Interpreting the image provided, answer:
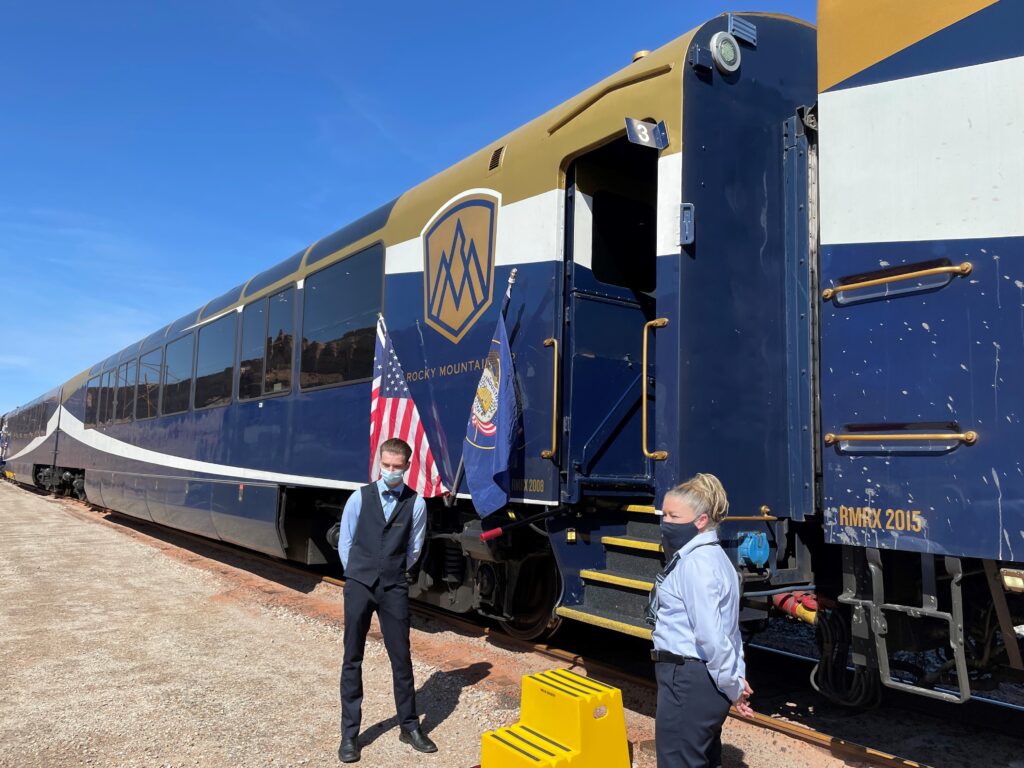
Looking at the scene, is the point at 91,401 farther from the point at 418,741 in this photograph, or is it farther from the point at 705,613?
the point at 705,613

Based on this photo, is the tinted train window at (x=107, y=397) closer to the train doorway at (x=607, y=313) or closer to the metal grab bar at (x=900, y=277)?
the train doorway at (x=607, y=313)

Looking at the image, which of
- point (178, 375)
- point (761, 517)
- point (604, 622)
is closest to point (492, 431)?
point (604, 622)

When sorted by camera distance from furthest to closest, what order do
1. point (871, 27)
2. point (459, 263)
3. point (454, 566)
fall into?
point (454, 566) < point (459, 263) < point (871, 27)

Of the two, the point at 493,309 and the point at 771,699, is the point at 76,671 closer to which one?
the point at 493,309

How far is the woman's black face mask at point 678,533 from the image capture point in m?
2.76

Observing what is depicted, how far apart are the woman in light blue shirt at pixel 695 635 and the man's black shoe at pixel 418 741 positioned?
1.60 m

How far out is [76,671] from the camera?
17.8ft

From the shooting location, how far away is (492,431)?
493 centimetres

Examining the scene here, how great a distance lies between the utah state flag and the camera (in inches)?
189

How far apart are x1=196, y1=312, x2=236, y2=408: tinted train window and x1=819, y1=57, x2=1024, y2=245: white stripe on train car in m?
7.78

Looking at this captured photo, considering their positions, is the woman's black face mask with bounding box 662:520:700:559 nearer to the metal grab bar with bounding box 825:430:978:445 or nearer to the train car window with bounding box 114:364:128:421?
the metal grab bar with bounding box 825:430:978:445

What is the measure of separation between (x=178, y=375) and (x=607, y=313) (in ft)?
28.0

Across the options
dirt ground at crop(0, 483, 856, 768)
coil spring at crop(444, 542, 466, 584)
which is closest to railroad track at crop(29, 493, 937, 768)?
dirt ground at crop(0, 483, 856, 768)

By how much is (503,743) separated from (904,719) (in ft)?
8.77
